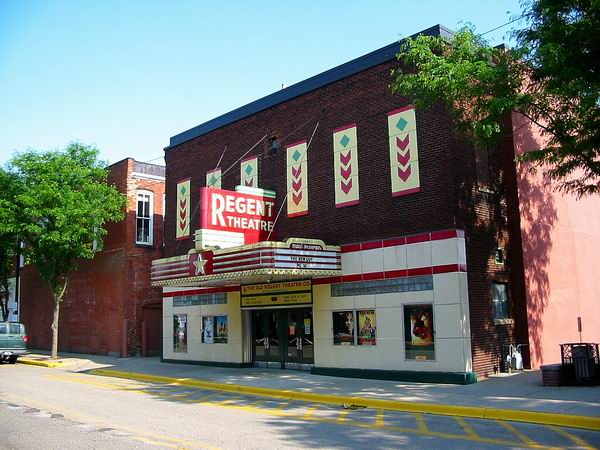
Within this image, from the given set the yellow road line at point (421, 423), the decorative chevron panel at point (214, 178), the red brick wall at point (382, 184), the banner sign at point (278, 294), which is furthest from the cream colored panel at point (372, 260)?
the decorative chevron panel at point (214, 178)

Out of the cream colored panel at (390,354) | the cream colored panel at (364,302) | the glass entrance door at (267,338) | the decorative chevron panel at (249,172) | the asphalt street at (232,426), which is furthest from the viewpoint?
the decorative chevron panel at (249,172)

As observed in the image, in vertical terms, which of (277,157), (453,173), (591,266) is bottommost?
(591,266)

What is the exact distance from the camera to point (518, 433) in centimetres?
1023

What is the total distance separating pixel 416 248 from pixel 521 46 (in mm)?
6104

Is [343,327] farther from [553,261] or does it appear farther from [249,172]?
[553,261]

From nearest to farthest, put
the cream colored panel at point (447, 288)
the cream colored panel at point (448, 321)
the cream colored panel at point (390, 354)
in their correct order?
1. the cream colored panel at point (448, 321)
2. the cream colored panel at point (447, 288)
3. the cream colored panel at point (390, 354)

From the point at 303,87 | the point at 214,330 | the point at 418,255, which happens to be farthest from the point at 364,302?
the point at 303,87

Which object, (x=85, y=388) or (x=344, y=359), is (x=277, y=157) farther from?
(x=85, y=388)

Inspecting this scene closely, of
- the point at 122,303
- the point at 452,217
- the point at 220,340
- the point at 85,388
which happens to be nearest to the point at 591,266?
the point at 452,217

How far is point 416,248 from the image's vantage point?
17.3 m

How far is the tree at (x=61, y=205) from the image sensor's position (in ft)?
89.4

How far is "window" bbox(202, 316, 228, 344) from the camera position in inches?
933

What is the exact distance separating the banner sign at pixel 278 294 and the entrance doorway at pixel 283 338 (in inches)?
16.2

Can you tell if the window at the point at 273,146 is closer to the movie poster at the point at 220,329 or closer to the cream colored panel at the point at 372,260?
the cream colored panel at the point at 372,260
